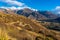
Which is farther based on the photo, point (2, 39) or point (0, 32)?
point (0, 32)
